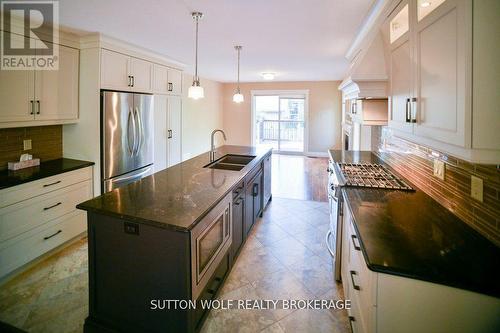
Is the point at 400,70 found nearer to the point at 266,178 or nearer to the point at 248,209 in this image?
the point at 248,209

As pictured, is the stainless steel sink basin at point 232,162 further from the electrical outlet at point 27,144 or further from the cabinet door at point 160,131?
the electrical outlet at point 27,144

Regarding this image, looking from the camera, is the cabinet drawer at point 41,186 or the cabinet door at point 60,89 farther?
the cabinet door at point 60,89

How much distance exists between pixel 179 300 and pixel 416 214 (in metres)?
1.49

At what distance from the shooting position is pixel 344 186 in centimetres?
216

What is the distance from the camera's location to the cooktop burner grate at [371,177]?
217cm

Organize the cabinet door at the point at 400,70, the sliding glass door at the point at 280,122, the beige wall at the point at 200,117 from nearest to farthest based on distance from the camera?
the cabinet door at the point at 400,70, the beige wall at the point at 200,117, the sliding glass door at the point at 280,122

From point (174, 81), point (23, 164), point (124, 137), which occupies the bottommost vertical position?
point (23, 164)

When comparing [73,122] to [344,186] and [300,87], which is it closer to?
[344,186]

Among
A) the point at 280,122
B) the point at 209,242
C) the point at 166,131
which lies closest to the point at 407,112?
the point at 209,242

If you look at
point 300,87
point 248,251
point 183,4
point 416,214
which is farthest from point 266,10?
point 300,87

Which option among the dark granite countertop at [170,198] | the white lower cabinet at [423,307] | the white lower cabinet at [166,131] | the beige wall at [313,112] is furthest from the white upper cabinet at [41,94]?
the beige wall at [313,112]

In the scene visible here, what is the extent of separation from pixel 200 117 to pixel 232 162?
426 cm

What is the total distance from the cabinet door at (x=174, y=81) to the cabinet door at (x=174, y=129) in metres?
0.11

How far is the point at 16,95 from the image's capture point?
2650 millimetres
